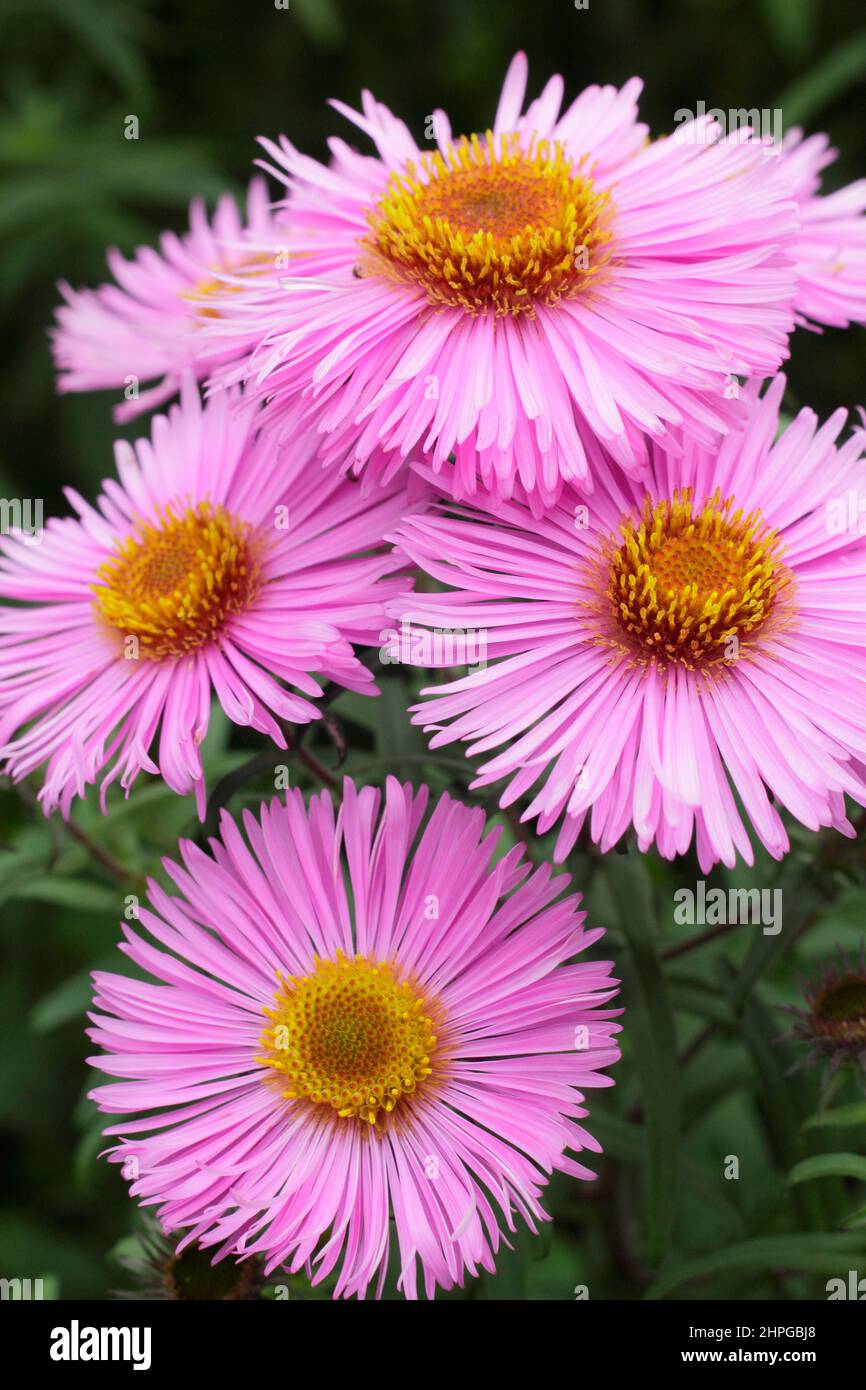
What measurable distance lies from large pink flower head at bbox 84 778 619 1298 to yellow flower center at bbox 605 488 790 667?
0.47 ft

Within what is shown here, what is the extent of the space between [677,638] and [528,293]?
22 centimetres

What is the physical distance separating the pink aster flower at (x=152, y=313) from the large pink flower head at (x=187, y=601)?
0.11 meters

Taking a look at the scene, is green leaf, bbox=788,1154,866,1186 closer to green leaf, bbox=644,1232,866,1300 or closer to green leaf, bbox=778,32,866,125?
green leaf, bbox=644,1232,866,1300

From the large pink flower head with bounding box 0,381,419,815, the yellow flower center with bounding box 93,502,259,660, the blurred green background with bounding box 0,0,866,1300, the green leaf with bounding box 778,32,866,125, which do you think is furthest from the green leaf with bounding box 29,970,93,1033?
the green leaf with bounding box 778,32,866,125

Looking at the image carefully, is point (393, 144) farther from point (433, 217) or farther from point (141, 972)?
point (141, 972)

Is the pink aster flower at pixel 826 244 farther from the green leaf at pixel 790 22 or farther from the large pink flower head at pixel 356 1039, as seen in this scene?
the green leaf at pixel 790 22

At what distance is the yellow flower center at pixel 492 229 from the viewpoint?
A: 32.2 inches

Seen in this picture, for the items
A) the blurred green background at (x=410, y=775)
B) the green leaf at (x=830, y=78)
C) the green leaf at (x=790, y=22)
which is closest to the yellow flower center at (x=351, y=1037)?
the blurred green background at (x=410, y=775)

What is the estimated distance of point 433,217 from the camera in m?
0.85

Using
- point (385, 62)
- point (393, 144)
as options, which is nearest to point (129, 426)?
point (385, 62)

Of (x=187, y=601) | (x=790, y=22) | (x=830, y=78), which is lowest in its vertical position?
(x=187, y=601)

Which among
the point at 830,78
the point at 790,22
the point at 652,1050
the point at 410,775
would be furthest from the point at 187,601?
the point at 790,22

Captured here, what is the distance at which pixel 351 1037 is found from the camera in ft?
2.63

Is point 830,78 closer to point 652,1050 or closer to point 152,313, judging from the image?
point 152,313
